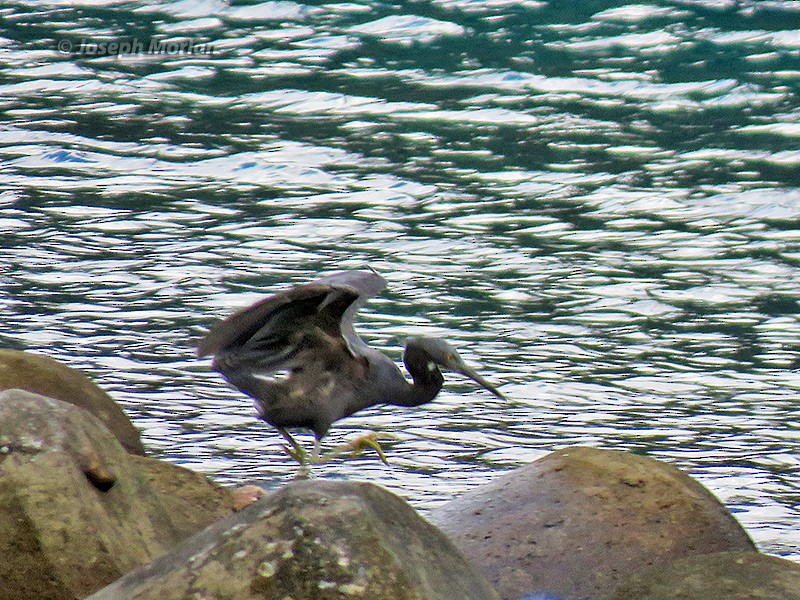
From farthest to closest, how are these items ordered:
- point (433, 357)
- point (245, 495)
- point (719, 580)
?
1. point (433, 357)
2. point (245, 495)
3. point (719, 580)

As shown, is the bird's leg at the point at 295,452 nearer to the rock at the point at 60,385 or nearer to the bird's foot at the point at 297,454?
the bird's foot at the point at 297,454

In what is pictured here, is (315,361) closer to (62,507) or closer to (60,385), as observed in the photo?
(60,385)

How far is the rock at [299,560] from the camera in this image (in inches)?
161

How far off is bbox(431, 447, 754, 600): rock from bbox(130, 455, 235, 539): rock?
869 mm

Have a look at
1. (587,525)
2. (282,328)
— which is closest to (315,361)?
(282,328)

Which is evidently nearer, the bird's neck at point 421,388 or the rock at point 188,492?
the rock at point 188,492

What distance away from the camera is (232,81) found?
14219 mm

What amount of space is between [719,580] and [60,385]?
3073 millimetres

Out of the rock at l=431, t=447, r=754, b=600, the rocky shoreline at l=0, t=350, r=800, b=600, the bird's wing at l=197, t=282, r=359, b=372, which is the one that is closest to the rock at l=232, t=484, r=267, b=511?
the rocky shoreline at l=0, t=350, r=800, b=600

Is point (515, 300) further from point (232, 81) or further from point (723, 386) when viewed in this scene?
point (232, 81)

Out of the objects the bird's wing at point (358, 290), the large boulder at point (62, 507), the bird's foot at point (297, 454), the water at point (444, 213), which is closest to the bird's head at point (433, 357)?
the bird's wing at point (358, 290)

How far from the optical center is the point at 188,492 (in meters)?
6.04

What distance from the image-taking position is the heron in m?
6.34

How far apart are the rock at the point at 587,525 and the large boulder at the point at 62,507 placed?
4.62 ft
